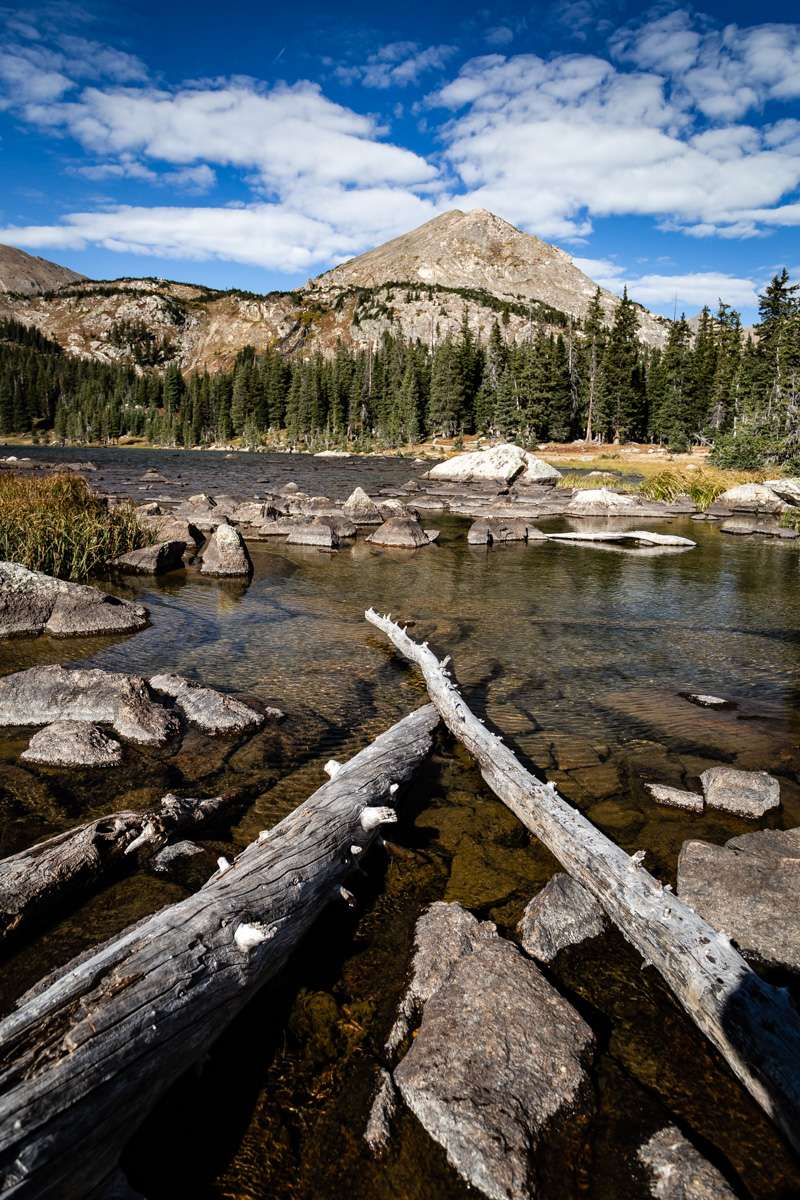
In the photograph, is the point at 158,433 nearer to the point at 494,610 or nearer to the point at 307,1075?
the point at 494,610

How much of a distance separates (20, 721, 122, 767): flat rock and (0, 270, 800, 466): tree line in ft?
158

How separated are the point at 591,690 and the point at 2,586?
39.5 ft

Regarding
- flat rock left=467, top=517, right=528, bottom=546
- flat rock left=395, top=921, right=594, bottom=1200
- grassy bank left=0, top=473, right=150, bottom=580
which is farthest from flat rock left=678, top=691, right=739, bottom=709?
flat rock left=467, top=517, right=528, bottom=546

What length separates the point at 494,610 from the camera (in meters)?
16.4

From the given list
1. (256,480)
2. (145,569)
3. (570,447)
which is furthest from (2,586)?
(570,447)

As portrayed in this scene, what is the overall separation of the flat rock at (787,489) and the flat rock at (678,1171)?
41149 millimetres

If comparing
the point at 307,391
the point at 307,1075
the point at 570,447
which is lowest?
the point at 307,1075

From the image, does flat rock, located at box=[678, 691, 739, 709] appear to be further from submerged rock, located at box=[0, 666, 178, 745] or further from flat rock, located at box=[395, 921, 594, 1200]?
submerged rock, located at box=[0, 666, 178, 745]

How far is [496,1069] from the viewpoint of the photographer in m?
3.93

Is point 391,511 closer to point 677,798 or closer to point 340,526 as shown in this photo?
point 340,526

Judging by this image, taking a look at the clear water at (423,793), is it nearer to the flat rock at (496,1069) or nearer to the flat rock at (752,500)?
the flat rock at (496,1069)

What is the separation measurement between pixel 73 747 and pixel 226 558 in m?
12.1

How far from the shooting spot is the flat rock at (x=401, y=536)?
997 inches

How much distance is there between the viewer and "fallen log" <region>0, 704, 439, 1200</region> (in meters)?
2.85
